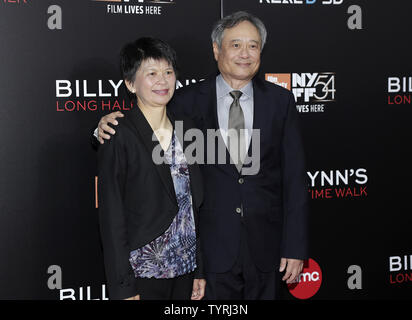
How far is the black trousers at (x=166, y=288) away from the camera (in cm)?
216

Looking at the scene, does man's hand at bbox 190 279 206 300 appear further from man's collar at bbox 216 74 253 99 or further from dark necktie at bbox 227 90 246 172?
man's collar at bbox 216 74 253 99

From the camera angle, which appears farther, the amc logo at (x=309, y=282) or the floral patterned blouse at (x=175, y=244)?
Answer: the amc logo at (x=309, y=282)

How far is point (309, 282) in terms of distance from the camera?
3514 millimetres

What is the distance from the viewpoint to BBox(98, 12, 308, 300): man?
2473 mm

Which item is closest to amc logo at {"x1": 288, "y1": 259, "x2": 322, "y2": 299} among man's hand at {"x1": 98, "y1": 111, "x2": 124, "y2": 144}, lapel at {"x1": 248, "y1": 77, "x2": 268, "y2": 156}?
lapel at {"x1": 248, "y1": 77, "x2": 268, "y2": 156}

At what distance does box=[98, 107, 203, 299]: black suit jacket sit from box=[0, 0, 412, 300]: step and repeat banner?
0.63 m

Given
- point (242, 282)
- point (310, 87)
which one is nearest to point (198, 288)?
point (242, 282)

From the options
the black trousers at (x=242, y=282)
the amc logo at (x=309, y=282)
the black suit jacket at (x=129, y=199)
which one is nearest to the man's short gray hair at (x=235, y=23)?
the black suit jacket at (x=129, y=199)

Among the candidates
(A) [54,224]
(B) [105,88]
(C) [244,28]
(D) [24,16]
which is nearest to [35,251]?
(A) [54,224]

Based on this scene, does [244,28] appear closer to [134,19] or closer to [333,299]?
[134,19]

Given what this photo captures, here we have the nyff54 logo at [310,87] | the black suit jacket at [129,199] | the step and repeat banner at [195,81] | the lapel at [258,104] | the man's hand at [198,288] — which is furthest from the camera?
the nyff54 logo at [310,87]

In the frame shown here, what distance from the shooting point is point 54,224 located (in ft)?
9.89

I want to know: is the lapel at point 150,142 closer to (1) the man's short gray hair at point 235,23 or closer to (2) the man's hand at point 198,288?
(2) the man's hand at point 198,288

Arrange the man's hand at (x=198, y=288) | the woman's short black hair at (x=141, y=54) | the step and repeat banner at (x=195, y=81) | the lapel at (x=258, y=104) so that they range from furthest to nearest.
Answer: the step and repeat banner at (x=195, y=81) < the lapel at (x=258, y=104) < the man's hand at (x=198, y=288) < the woman's short black hair at (x=141, y=54)
